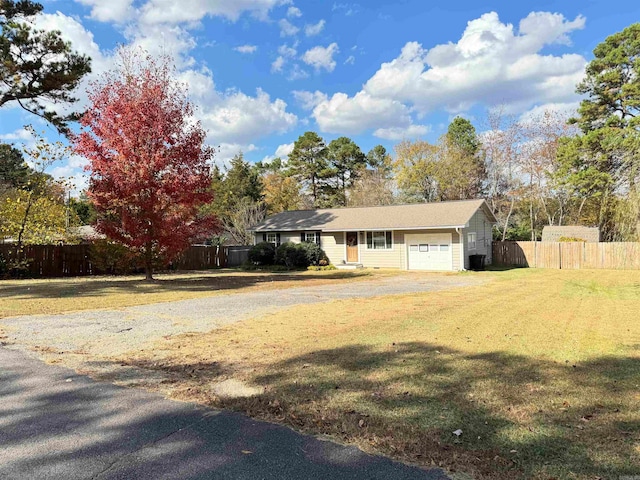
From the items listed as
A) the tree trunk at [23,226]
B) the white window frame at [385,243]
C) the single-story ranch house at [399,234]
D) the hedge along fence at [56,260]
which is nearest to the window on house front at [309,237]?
the single-story ranch house at [399,234]

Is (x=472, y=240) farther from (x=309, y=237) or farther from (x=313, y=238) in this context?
(x=309, y=237)

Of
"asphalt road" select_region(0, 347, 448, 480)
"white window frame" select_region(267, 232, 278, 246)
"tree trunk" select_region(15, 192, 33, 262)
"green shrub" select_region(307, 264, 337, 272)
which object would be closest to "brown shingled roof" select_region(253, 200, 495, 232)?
"white window frame" select_region(267, 232, 278, 246)

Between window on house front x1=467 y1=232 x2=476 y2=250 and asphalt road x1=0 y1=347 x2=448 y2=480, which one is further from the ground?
window on house front x1=467 y1=232 x2=476 y2=250

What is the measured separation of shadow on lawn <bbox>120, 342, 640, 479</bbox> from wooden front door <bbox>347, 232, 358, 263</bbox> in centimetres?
1988

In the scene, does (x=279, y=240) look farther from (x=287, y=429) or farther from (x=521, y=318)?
(x=287, y=429)

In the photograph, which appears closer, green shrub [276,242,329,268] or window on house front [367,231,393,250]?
window on house front [367,231,393,250]

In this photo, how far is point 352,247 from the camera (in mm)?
25812

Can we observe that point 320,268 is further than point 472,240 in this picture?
Yes

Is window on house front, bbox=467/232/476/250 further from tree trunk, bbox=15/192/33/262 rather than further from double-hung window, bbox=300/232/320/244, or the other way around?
tree trunk, bbox=15/192/33/262

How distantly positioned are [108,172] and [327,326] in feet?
36.8

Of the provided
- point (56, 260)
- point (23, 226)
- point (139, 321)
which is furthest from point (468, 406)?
point (56, 260)

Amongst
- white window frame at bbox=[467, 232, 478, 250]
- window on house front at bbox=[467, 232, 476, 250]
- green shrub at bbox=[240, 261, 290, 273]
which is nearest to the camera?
window on house front at bbox=[467, 232, 476, 250]

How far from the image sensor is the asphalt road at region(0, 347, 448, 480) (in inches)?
113

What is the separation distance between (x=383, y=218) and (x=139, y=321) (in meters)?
18.4
